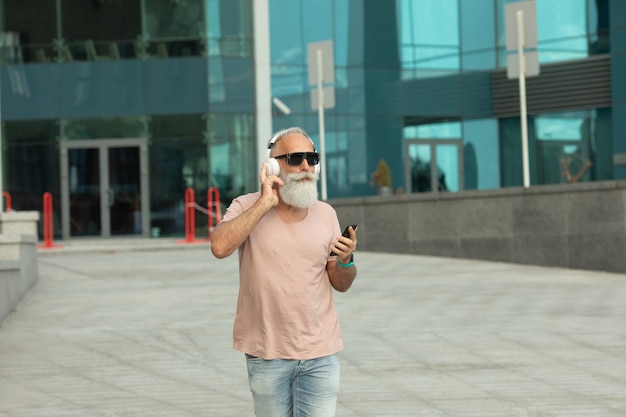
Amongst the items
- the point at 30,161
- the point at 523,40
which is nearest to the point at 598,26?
the point at 30,161

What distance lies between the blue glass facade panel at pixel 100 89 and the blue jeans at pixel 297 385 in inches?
1157

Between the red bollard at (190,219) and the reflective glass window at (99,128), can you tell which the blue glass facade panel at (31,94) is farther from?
the red bollard at (190,219)

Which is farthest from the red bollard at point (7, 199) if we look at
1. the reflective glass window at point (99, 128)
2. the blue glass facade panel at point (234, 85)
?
the blue glass facade panel at point (234, 85)

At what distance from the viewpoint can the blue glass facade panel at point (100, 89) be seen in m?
33.4

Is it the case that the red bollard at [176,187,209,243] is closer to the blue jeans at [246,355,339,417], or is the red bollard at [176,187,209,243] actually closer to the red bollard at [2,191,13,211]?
the red bollard at [2,191,13,211]

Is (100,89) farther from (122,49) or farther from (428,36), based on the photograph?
(428,36)

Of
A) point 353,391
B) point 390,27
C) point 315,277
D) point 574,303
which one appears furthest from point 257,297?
point 390,27

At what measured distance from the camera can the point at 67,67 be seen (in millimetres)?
33562

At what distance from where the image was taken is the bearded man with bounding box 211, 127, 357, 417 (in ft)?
14.5

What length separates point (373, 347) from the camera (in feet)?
33.1

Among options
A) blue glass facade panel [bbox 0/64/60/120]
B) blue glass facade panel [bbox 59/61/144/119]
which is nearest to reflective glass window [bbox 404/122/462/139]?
blue glass facade panel [bbox 59/61/144/119]

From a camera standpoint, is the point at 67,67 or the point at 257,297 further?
the point at 67,67

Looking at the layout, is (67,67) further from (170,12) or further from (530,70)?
(530,70)

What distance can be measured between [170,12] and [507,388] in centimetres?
2679
